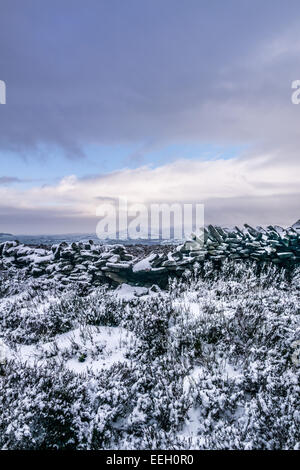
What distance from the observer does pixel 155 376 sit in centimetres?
362

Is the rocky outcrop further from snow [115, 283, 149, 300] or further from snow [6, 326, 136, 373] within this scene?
snow [6, 326, 136, 373]

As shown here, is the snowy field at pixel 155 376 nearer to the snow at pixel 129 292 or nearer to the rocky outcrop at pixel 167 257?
the snow at pixel 129 292

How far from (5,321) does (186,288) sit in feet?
14.0

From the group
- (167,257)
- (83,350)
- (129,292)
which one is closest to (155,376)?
(83,350)

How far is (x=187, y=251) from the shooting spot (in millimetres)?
8484

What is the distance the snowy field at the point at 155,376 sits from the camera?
294cm

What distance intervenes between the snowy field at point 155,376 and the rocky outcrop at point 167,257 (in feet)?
7.13

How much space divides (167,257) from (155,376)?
4.71 metres

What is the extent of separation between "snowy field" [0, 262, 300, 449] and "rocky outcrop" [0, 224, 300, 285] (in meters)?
2.17

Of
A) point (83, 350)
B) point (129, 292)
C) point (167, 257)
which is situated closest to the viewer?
point (83, 350)

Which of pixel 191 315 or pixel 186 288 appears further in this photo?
pixel 186 288

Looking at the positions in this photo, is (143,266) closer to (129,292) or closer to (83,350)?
(129,292)
